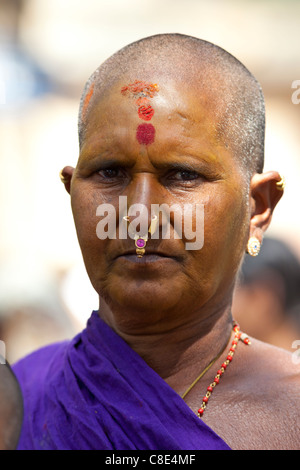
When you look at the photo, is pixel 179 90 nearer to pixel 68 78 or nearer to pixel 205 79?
pixel 205 79

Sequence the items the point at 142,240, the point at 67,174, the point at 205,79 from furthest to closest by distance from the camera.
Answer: the point at 67,174, the point at 205,79, the point at 142,240

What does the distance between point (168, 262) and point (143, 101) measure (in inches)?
25.4

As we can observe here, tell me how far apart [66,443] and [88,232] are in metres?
0.85

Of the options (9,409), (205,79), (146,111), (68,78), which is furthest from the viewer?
(68,78)

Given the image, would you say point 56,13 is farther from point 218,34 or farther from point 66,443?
point 66,443

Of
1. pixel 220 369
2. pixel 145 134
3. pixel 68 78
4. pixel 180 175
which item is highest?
pixel 68 78

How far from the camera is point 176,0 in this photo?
40.0 feet

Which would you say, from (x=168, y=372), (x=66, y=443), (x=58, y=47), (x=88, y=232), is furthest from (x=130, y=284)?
(x=58, y=47)

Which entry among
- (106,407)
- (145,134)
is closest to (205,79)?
(145,134)

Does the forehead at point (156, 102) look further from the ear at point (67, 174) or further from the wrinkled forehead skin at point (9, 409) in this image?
the wrinkled forehead skin at point (9, 409)

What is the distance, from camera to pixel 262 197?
11.2ft

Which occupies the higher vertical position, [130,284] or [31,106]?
[31,106]

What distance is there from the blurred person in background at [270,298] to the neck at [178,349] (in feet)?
8.26

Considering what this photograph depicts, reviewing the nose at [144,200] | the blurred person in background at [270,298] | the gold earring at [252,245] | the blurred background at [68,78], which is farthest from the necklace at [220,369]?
the blurred background at [68,78]
